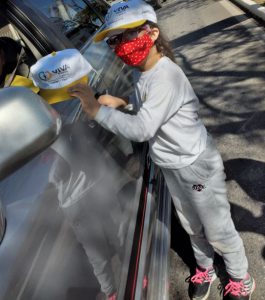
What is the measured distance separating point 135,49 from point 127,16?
0.13 metres

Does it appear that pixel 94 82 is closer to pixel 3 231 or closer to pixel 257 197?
pixel 3 231

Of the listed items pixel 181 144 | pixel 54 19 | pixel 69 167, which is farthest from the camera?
pixel 54 19

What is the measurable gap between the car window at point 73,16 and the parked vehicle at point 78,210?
0.17 ft

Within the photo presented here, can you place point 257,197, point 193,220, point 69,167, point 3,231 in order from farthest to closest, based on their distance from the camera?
point 257,197 → point 193,220 → point 69,167 → point 3,231

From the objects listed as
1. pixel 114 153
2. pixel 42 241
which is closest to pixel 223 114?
pixel 114 153

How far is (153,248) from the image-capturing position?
2105 mm

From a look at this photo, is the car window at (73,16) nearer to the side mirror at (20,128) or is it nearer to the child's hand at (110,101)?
the child's hand at (110,101)

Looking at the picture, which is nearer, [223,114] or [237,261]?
[237,261]

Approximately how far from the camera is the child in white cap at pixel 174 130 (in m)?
1.71

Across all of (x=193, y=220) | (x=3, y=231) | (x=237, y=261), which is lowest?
(x=237, y=261)

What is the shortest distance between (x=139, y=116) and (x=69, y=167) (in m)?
0.33

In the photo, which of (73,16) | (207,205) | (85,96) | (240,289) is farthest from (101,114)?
(73,16)

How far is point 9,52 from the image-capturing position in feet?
7.82

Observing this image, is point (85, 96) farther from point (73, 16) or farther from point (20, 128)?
point (73, 16)
